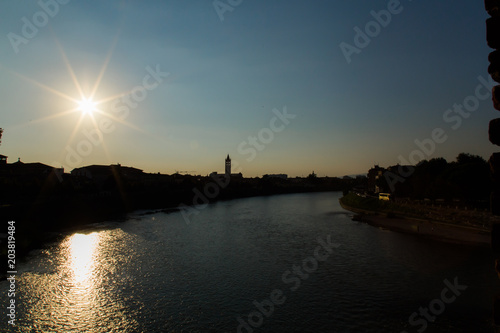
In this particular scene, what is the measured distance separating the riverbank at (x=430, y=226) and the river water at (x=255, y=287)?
3374 mm

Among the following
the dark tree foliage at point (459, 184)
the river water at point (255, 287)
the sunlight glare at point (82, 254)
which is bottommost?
the river water at point (255, 287)

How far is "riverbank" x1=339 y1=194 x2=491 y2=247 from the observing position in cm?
3991

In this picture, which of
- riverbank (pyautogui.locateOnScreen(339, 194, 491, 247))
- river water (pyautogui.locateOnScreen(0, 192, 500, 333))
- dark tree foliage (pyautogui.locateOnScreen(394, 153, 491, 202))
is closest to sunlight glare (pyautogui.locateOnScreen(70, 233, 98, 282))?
river water (pyautogui.locateOnScreen(0, 192, 500, 333))

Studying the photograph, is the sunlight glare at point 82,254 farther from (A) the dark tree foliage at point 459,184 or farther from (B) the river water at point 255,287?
(A) the dark tree foliage at point 459,184

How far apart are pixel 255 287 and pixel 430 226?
36.8 metres

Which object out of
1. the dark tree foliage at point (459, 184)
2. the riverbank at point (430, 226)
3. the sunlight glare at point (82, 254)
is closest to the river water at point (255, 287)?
the sunlight glare at point (82, 254)

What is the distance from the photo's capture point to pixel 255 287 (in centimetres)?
2495

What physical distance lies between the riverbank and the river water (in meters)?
3.37

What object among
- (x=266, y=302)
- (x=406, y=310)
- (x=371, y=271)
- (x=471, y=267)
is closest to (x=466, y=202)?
(x=471, y=267)

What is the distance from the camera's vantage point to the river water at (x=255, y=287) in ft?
62.8

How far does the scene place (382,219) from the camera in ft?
202

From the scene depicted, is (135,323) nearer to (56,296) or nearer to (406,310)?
(56,296)

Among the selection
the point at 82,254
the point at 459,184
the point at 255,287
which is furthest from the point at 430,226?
the point at 82,254

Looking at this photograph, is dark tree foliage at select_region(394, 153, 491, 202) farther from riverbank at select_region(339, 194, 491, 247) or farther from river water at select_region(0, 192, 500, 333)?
river water at select_region(0, 192, 500, 333)
